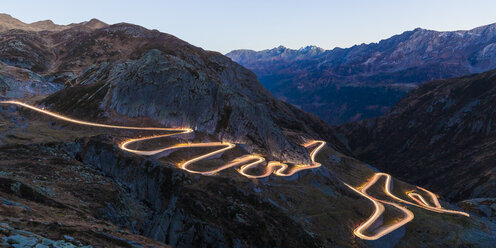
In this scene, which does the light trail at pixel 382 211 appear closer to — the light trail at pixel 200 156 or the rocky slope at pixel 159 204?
the rocky slope at pixel 159 204

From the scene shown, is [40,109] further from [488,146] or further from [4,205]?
[488,146]

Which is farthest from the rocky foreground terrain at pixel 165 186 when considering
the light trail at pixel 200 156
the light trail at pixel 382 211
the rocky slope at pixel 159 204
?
the light trail at pixel 200 156

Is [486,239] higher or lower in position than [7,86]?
lower

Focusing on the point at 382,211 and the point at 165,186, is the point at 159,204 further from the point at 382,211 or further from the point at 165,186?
the point at 382,211

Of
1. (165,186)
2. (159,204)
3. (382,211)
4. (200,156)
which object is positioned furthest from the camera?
(382,211)

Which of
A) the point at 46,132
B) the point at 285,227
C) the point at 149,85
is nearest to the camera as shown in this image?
the point at 285,227

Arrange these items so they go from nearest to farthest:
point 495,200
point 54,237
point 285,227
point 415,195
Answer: point 54,237 → point 285,227 → point 495,200 → point 415,195

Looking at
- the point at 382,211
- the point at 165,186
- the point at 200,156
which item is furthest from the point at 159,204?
the point at 382,211

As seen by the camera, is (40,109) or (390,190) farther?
(390,190)

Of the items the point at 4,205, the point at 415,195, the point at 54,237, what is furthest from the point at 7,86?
the point at 415,195
